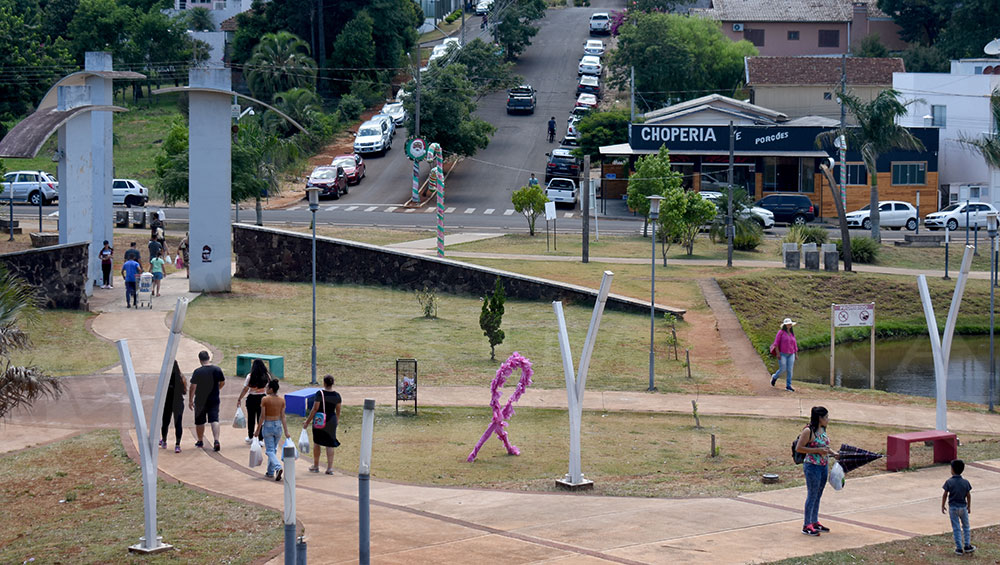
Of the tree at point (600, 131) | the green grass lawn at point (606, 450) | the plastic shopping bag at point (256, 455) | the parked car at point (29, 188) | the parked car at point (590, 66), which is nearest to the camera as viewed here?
the plastic shopping bag at point (256, 455)

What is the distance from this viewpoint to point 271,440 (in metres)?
15.5

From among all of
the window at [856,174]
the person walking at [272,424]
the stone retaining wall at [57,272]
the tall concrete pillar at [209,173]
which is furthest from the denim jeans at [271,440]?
the window at [856,174]

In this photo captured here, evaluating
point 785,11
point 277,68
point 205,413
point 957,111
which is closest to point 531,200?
point 957,111

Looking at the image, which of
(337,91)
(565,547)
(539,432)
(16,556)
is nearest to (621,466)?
(539,432)

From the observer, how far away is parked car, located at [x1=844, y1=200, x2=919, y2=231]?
177 ft

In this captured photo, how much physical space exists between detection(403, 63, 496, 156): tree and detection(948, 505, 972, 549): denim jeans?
49.9m

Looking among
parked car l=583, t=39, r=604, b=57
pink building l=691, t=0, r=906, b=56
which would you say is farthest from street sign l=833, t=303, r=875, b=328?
pink building l=691, t=0, r=906, b=56

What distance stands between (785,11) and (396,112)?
3882 cm

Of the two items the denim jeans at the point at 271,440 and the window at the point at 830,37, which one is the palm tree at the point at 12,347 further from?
the window at the point at 830,37

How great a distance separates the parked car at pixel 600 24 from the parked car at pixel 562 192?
43.9 m

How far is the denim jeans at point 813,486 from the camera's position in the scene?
42.5 feet

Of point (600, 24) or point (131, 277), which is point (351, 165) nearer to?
point (131, 277)

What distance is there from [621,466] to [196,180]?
18.5m

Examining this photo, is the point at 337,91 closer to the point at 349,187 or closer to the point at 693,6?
the point at 349,187
